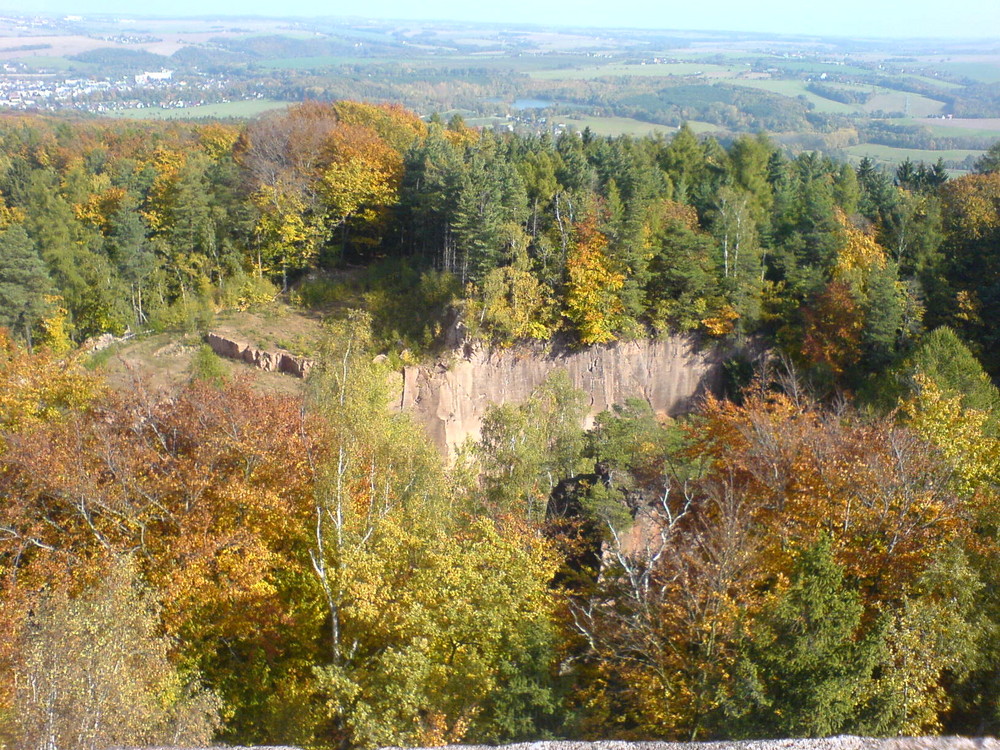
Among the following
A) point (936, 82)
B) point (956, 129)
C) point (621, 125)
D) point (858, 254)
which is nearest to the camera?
point (858, 254)

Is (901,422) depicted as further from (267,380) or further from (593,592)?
(267,380)

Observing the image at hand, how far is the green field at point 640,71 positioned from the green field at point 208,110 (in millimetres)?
63311

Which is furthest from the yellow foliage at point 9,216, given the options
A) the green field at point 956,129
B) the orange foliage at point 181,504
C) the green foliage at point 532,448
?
the green field at point 956,129

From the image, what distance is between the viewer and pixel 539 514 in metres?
22.1

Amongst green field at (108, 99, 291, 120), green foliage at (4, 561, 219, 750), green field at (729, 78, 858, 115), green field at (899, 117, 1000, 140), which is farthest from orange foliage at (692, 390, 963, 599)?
green field at (729, 78, 858, 115)

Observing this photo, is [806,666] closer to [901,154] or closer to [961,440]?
[961,440]

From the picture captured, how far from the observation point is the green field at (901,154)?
82.1 m

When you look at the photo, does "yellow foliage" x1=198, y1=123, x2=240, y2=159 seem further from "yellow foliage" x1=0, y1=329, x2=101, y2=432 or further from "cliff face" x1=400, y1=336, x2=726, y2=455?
"yellow foliage" x1=0, y1=329, x2=101, y2=432

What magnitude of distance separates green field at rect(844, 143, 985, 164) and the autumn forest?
53.6 meters

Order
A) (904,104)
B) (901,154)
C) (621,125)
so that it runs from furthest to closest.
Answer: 1. (904,104)
2. (621,125)
3. (901,154)

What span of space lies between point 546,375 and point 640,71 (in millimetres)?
154041

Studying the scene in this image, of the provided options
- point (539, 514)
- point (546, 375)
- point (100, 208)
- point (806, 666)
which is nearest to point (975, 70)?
point (546, 375)

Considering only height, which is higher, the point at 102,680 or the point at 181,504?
the point at 102,680

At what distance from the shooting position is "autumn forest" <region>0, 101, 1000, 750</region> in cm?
1130
